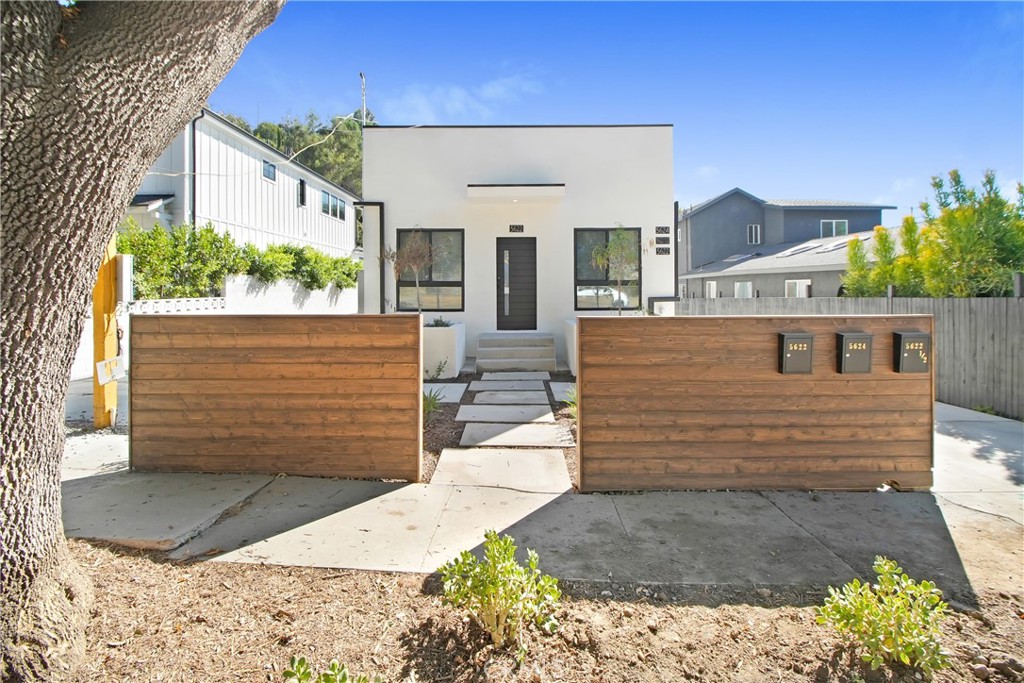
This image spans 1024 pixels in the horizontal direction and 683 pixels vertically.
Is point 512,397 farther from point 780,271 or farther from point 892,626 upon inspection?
point 780,271

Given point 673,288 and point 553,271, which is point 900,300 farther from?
point 553,271

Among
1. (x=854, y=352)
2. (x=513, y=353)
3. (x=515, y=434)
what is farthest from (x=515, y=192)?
(x=854, y=352)

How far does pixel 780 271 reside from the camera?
60.6 feet

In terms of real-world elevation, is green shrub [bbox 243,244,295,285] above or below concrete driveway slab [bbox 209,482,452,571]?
above

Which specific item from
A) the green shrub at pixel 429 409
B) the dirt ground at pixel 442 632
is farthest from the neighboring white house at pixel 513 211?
the dirt ground at pixel 442 632

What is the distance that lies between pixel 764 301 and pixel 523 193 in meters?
7.11

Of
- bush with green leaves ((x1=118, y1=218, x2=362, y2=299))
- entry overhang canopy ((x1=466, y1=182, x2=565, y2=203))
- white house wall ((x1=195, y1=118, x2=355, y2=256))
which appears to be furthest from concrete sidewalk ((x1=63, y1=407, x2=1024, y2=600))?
white house wall ((x1=195, y1=118, x2=355, y2=256))

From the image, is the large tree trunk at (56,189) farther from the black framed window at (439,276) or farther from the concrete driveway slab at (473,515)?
the black framed window at (439,276)

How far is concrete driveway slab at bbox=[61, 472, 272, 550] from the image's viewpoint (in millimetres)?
3139

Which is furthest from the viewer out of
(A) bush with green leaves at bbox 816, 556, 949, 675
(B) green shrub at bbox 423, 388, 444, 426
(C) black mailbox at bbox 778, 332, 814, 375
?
(B) green shrub at bbox 423, 388, 444, 426

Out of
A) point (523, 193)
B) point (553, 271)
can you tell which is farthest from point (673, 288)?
point (523, 193)

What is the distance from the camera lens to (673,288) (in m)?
10.8

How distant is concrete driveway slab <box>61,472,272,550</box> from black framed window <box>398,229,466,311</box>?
6.86 metres

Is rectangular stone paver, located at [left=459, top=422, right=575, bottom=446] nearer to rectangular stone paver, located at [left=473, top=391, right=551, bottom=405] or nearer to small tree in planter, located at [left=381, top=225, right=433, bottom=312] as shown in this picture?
rectangular stone paver, located at [left=473, top=391, right=551, bottom=405]
